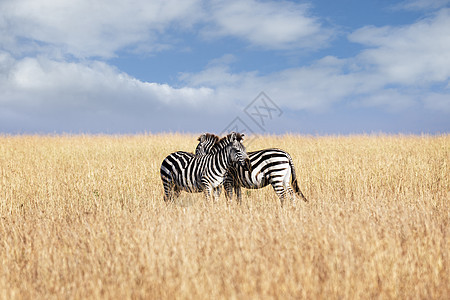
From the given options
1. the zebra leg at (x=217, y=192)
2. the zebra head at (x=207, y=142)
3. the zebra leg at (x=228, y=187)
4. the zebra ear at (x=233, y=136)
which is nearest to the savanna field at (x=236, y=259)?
the zebra leg at (x=217, y=192)

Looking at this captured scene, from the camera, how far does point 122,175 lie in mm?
10938

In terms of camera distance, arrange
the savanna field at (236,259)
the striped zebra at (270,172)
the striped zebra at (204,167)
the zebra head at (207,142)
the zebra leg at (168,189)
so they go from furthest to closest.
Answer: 1. the zebra leg at (168,189)
2. the zebra head at (207,142)
3. the striped zebra at (270,172)
4. the striped zebra at (204,167)
5. the savanna field at (236,259)

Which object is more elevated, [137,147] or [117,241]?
[137,147]

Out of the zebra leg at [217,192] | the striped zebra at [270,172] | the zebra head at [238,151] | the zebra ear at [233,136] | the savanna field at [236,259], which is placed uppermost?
the zebra ear at [233,136]

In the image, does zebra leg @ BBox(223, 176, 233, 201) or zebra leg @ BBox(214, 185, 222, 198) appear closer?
zebra leg @ BBox(214, 185, 222, 198)

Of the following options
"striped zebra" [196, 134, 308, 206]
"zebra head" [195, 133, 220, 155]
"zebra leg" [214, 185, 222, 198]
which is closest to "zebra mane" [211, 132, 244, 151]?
"striped zebra" [196, 134, 308, 206]

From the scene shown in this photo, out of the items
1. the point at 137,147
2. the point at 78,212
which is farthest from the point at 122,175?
the point at 137,147

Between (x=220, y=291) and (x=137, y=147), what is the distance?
14.7 metres

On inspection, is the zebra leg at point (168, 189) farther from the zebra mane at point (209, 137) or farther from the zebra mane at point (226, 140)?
the zebra mane at point (226, 140)

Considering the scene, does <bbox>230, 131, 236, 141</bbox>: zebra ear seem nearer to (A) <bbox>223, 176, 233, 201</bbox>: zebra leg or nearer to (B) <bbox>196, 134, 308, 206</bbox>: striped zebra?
(B) <bbox>196, 134, 308, 206</bbox>: striped zebra

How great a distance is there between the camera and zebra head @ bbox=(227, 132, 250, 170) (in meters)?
6.84

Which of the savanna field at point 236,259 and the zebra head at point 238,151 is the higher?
the zebra head at point 238,151

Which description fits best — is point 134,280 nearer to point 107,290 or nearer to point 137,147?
point 107,290

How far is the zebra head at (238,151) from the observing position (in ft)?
22.4
